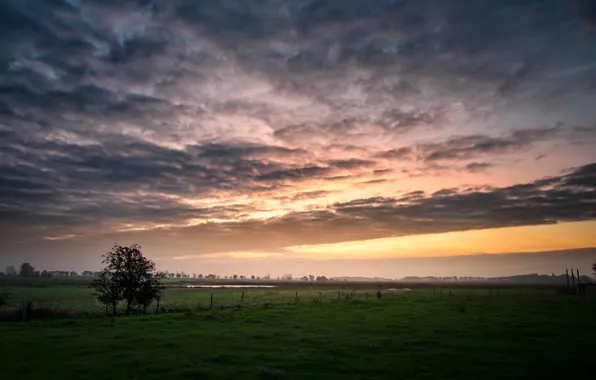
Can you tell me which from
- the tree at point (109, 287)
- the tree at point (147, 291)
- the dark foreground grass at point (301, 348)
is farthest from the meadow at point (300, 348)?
the tree at point (109, 287)

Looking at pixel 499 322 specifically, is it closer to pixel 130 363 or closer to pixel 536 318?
pixel 536 318

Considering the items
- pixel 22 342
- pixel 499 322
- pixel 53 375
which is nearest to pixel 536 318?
pixel 499 322

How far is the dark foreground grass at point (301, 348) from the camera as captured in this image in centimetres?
2067

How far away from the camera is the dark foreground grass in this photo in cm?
2067

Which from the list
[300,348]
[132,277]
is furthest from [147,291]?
[300,348]

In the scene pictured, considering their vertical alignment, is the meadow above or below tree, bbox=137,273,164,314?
below

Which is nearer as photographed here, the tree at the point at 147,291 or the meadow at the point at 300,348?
the meadow at the point at 300,348

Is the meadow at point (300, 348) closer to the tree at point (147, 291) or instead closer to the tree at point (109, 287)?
the tree at point (147, 291)

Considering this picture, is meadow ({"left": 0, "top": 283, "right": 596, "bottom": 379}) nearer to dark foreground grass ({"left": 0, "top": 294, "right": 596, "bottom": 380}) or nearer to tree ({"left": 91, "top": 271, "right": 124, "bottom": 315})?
dark foreground grass ({"left": 0, "top": 294, "right": 596, "bottom": 380})

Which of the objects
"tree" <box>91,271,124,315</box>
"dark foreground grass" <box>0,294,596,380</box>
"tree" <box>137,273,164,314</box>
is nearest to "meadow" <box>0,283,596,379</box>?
"dark foreground grass" <box>0,294,596,380</box>

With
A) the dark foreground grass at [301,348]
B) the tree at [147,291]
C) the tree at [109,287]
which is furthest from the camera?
the tree at [147,291]

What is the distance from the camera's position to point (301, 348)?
2656 cm

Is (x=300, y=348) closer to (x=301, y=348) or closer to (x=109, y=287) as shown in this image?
(x=301, y=348)

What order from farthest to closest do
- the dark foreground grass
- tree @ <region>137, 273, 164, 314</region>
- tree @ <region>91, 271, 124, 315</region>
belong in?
tree @ <region>137, 273, 164, 314</region>, tree @ <region>91, 271, 124, 315</region>, the dark foreground grass
